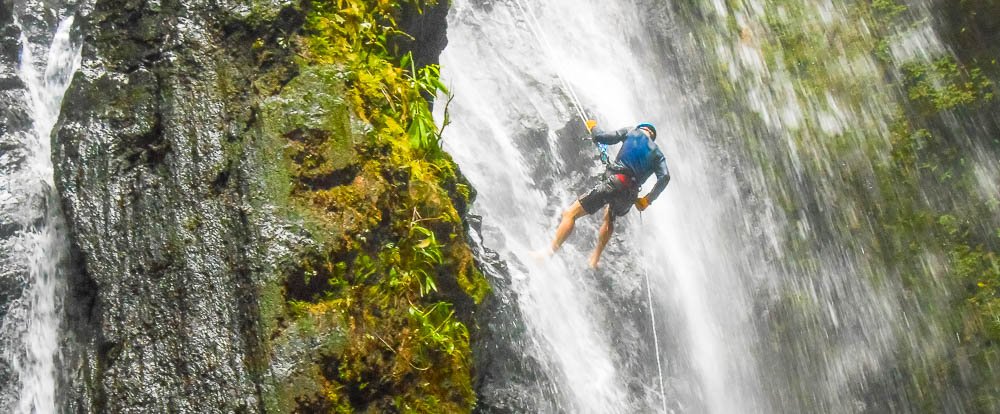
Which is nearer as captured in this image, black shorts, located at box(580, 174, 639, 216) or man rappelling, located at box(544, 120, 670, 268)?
man rappelling, located at box(544, 120, 670, 268)

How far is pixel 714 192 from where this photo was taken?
10781 mm

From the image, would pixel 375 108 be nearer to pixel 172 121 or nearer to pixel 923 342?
pixel 172 121

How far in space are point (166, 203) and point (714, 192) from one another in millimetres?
8898

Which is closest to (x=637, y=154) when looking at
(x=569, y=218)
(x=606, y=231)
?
(x=569, y=218)

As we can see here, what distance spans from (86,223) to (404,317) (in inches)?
59.9

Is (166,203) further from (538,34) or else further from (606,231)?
(538,34)

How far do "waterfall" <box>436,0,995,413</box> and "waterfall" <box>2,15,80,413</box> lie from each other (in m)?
4.57

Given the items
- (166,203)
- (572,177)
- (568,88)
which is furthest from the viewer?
(568,88)

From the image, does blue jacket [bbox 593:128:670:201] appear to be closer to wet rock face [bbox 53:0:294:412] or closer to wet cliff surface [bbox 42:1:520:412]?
wet cliff surface [bbox 42:1:520:412]

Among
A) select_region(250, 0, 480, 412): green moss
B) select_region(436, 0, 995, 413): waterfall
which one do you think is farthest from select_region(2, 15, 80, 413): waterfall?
select_region(436, 0, 995, 413): waterfall

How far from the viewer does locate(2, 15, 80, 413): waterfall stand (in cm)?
380

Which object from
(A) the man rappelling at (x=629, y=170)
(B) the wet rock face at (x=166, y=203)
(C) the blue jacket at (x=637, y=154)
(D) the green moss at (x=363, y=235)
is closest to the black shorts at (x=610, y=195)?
(A) the man rappelling at (x=629, y=170)

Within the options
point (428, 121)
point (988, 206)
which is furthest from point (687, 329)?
point (428, 121)

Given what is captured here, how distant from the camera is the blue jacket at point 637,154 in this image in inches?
266
